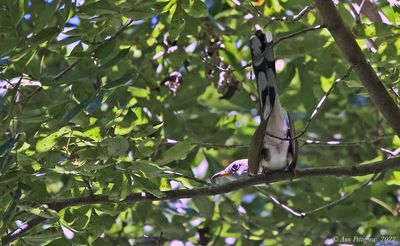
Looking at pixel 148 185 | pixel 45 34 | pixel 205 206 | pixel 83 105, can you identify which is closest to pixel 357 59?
pixel 148 185

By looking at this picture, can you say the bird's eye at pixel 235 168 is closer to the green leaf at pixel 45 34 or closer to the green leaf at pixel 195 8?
the green leaf at pixel 195 8

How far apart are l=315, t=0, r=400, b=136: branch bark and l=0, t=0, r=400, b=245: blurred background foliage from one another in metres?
0.16

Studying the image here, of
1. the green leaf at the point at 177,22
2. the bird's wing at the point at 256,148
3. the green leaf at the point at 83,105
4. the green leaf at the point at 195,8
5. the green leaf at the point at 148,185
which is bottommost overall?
the green leaf at the point at 148,185

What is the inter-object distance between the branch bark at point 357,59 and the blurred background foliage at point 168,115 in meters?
0.16

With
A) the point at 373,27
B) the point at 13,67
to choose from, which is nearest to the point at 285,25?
the point at 373,27

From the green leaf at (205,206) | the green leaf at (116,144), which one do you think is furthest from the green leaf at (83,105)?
the green leaf at (205,206)

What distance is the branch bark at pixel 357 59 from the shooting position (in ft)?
8.35

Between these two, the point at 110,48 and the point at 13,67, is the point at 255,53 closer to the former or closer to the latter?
the point at 110,48

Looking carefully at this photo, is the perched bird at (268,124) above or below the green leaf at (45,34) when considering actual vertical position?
below

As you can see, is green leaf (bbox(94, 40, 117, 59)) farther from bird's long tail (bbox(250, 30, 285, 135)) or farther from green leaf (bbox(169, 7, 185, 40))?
bird's long tail (bbox(250, 30, 285, 135))

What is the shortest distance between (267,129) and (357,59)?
2.64 ft

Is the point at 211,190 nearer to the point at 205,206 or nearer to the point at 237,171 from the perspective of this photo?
the point at 237,171

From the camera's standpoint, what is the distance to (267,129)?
3297mm

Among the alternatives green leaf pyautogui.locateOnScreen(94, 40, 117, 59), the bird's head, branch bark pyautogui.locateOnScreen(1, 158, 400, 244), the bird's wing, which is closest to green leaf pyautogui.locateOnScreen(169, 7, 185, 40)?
green leaf pyautogui.locateOnScreen(94, 40, 117, 59)
